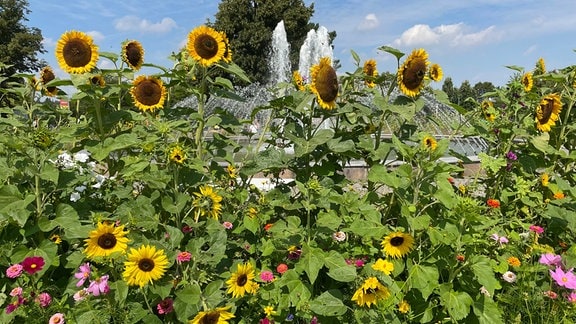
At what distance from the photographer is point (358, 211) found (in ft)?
7.63

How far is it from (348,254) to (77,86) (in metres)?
1.69

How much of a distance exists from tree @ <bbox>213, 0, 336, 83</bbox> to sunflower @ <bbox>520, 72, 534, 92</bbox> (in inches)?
1096

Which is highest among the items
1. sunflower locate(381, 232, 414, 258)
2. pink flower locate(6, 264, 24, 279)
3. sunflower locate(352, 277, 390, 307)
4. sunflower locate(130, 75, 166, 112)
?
sunflower locate(130, 75, 166, 112)

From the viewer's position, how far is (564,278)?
91.1 inches

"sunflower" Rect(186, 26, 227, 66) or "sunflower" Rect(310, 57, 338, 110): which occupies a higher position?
"sunflower" Rect(186, 26, 227, 66)

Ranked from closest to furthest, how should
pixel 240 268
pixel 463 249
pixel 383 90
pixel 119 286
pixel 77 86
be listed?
pixel 119 286, pixel 240 268, pixel 463 249, pixel 77 86, pixel 383 90

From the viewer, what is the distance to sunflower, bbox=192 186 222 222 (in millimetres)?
2211

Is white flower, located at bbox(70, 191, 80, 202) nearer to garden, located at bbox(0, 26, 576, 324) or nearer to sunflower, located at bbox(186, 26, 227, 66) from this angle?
garden, located at bbox(0, 26, 576, 324)

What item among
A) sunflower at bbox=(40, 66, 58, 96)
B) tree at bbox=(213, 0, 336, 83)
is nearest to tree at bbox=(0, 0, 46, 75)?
tree at bbox=(213, 0, 336, 83)

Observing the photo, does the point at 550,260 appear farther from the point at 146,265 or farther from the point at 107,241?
the point at 107,241

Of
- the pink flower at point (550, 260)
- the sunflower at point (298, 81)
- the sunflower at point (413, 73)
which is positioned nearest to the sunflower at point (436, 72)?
the sunflower at point (413, 73)

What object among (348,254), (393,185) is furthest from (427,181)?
(348,254)

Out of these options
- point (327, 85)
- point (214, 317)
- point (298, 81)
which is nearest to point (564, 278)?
point (327, 85)

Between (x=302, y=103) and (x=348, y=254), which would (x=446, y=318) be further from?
(x=302, y=103)
